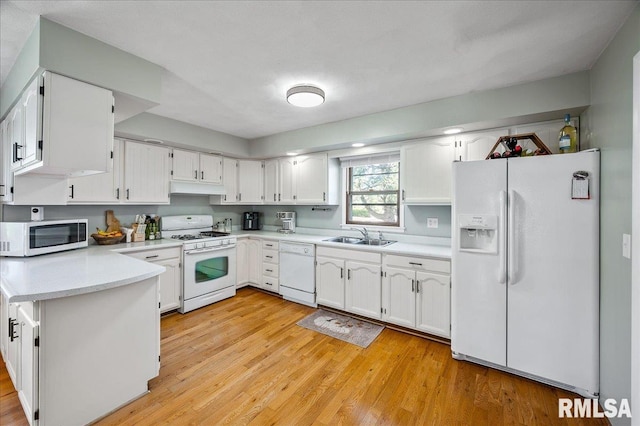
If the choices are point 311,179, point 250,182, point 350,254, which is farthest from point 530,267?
point 250,182

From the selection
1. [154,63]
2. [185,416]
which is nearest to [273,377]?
[185,416]

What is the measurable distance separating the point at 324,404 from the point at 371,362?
2.16 ft

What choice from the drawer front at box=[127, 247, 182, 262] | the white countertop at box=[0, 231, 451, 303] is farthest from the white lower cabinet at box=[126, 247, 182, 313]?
the white countertop at box=[0, 231, 451, 303]

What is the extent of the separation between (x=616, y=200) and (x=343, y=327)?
2.50m

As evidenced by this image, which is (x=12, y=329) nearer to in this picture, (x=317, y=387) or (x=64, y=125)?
(x=64, y=125)

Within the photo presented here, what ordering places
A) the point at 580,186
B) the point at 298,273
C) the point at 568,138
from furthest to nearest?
the point at 298,273 < the point at 568,138 < the point at 580,186

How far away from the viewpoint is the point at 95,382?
165cm

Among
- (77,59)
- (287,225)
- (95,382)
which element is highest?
(77,59)

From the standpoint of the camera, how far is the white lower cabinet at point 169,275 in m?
3.12

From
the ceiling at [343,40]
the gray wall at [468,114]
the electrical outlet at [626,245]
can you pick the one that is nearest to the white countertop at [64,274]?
the ceiling at [343,40]

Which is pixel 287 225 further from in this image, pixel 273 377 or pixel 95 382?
pixel 95 382

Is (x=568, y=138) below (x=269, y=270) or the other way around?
the other way around

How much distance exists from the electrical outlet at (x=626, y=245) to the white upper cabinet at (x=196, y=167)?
434 centimetres

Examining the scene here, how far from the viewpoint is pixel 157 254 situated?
311 cm
